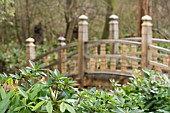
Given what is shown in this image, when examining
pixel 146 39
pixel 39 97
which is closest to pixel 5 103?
pixel 39 97

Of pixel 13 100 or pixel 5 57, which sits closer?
pixel 13 100

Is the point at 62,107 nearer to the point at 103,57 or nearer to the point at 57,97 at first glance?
the point at 57,97

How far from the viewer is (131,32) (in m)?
14.6

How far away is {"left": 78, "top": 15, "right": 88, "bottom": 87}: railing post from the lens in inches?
368

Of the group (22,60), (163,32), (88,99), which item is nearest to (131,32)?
(163,32)

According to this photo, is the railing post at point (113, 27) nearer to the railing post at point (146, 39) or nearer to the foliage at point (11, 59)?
the railing post at point (146, 39)

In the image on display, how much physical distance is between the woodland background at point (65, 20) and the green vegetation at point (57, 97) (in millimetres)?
10116

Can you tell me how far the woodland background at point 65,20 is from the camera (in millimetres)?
13844

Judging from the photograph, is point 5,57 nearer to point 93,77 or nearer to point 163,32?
point 93,77

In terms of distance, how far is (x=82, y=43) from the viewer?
9.45 m

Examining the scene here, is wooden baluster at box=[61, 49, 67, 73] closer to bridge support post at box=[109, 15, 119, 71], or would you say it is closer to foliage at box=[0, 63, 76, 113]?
bridge support post at box=[109, 15, 119, 71]

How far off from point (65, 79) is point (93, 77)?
284 inches

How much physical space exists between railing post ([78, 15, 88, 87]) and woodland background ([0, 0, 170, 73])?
407 cm

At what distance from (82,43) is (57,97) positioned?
732 cm
